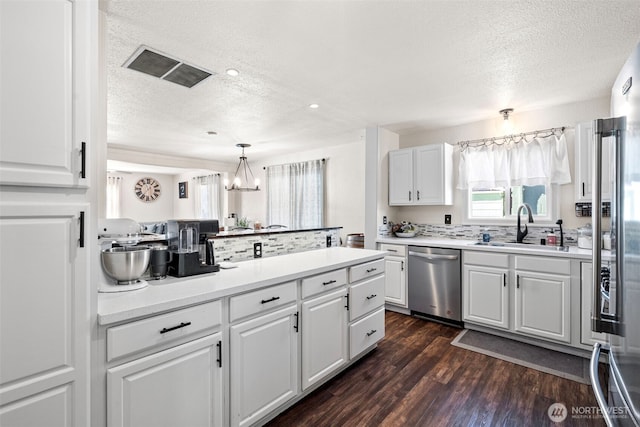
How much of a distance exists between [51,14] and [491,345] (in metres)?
3.75

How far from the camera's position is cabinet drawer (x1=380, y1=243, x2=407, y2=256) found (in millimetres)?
3740

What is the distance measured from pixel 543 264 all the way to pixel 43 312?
3489 mm

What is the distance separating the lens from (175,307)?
4.50ft

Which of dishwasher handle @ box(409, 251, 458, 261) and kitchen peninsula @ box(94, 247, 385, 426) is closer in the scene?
kitchen peninsula @ box(94, 247, 385, 426)

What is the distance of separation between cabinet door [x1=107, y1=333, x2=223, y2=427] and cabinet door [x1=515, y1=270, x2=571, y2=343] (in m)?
2.81

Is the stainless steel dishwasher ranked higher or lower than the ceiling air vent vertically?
lower

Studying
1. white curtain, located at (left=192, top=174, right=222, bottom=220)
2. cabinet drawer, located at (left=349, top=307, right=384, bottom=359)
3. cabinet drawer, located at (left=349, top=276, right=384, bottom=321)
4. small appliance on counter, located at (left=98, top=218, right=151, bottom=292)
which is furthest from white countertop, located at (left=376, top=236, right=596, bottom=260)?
white curtain, located at (left=192, top=174, right=222, bottom=220)

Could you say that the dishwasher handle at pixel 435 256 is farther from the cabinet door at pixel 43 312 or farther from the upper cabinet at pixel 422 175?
the cabinet door at pixel 43 312

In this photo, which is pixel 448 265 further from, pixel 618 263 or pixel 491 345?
pixel 618 263

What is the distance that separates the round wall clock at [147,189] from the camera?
839 centimetres

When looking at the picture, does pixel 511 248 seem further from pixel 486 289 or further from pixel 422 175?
pixel 422 175

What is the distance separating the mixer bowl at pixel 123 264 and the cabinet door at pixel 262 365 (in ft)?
1.94

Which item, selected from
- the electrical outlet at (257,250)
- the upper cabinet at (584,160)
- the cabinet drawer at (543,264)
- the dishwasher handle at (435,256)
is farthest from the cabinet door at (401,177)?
the electrical outlet at (257,250)

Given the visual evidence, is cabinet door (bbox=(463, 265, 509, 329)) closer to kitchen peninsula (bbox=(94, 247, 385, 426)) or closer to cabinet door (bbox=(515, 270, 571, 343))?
cabinet door (bbox=(515, 270, 571, 343))
